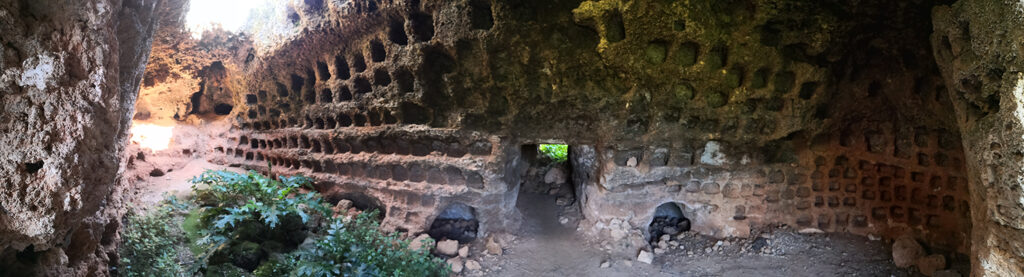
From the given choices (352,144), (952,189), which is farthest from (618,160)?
(352,144)

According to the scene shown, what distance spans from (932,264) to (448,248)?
181 inches

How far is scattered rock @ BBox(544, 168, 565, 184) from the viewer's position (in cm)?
677

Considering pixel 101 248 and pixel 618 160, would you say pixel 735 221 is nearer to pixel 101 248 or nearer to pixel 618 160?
pixel 618 160

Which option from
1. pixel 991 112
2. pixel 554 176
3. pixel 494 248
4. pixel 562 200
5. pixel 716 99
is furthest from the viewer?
pixel 554 176

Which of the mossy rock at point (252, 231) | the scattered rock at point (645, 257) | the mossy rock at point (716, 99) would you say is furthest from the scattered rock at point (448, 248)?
the mossy rock at point (716, 99)

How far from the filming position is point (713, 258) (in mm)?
4766

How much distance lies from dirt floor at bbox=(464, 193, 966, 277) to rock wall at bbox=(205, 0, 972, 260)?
21 cm

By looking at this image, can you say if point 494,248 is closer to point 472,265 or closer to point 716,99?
point 472,265

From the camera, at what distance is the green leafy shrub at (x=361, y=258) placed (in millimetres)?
3734

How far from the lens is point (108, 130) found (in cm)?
256

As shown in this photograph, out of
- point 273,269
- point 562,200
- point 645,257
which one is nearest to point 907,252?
point 645,257

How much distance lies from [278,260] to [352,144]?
191 cm

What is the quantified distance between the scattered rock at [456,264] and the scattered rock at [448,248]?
9 cm

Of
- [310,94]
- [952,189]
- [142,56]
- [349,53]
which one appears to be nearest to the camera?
[142,56]
